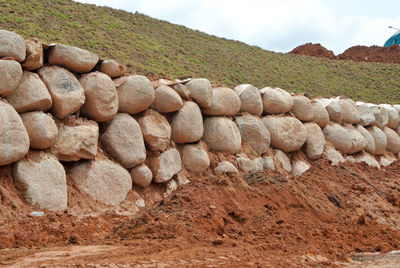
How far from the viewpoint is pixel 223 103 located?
289 inches

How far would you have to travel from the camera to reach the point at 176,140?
21.6ft

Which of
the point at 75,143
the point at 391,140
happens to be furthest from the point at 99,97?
the point at 391,140

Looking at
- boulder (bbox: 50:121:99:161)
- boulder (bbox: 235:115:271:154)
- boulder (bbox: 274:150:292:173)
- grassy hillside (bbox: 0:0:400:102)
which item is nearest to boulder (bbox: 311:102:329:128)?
boulder (bbox: 274:150:292:173)

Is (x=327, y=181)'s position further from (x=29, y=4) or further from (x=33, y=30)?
(x=29, y=4)

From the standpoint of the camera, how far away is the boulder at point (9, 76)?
461cm

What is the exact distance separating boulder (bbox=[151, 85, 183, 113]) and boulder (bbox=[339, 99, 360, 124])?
489cm

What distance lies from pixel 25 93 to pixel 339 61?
966 inches

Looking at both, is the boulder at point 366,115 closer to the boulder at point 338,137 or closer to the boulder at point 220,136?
the boulder at point 338,137

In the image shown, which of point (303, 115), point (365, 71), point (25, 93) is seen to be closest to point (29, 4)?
point (303, 115)

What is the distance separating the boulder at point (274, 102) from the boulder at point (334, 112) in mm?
1583

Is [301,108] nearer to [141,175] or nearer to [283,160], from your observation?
[283,160]

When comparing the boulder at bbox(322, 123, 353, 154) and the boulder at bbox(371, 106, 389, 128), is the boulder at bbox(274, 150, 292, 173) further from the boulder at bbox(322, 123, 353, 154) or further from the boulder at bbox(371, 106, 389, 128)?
the boulder at bbox(371, 106, 389, 128)

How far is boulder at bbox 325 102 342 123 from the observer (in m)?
9.72

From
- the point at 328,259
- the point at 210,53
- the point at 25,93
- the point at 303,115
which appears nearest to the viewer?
the point at 328,259
